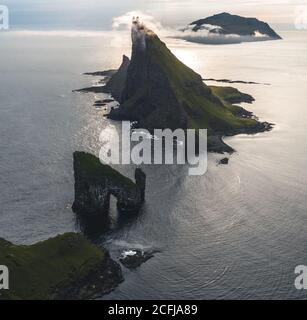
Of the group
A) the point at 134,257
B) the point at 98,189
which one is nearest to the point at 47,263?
the point at 134,257

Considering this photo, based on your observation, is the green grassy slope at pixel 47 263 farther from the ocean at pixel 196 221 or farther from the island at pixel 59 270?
the ocean at pixel 196 221

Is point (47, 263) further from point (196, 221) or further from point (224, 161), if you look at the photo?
point (224, 161)

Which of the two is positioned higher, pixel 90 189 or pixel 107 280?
pixel 90 189

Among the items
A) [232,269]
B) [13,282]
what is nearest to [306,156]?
[232,269]

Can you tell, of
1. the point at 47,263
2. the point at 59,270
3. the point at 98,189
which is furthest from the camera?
the point at 98,189

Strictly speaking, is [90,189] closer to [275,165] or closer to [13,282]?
[13,282]
